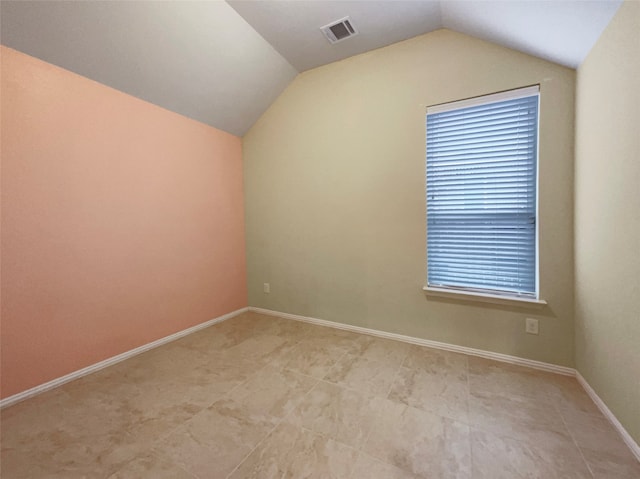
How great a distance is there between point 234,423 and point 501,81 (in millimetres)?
3124

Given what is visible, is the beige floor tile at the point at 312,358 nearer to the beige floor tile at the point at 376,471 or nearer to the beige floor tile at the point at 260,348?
the beige floor tile at the point at 260,348

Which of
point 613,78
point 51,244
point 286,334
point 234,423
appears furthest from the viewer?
point 286,334

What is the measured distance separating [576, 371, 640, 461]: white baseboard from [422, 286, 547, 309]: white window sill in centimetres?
54

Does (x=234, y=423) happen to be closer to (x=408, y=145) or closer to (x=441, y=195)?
(x=441, y=195)

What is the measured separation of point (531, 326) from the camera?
2021 millimetres

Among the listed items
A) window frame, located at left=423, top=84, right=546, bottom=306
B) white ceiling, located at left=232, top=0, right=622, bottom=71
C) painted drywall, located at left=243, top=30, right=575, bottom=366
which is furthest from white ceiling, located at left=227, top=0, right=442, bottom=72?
window frame, located at left=423, top=84, right=546, bottom=306

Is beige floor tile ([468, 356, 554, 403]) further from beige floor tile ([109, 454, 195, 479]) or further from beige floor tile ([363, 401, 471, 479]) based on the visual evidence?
beige floor tile ([109, 454, 195, 479])

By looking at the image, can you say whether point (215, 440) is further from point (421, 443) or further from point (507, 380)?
point (507, 380)

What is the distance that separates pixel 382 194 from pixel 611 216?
1543 mm

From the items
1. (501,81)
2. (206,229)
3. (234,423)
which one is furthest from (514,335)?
(206,229)

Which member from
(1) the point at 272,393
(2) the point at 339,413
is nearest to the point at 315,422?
(2) the point at 339,413

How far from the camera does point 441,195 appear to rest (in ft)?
7.67

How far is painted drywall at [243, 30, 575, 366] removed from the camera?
193 centimetres

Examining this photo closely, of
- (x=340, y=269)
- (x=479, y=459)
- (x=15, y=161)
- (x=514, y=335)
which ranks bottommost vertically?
(x=479, y=459)
